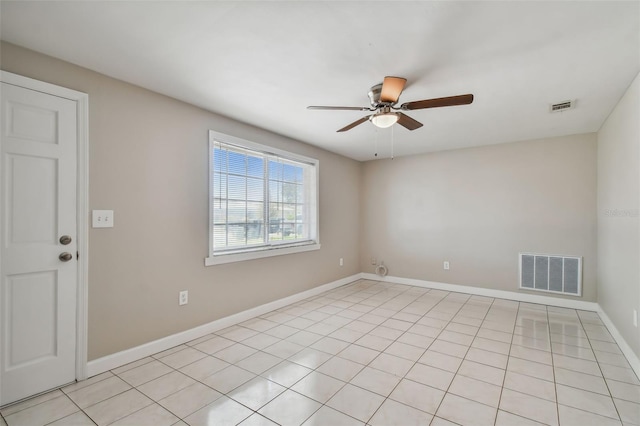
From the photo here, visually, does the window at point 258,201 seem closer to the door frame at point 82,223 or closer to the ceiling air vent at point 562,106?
the door frame at point 82,223

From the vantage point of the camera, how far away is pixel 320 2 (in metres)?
1.54

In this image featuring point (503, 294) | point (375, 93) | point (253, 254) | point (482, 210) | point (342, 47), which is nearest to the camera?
point (342, 47)

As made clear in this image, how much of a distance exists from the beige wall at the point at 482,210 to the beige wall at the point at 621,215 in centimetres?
30

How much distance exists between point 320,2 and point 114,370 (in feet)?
9.62

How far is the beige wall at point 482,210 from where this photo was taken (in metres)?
3.86

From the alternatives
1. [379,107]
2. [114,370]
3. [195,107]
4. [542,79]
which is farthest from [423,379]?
[195,107]

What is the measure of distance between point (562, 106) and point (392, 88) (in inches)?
77.9

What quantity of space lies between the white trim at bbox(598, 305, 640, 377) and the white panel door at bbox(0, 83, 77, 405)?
4228 millimetres

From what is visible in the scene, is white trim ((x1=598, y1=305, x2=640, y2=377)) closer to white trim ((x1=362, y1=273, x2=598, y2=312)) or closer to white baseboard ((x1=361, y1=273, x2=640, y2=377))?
white baseboard ((x1=361, y1=273, x2=640, y2=377))

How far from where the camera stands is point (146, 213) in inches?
101

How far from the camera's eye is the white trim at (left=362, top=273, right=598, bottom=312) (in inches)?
150

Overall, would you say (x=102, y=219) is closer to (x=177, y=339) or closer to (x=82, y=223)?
(x=82, y=223)

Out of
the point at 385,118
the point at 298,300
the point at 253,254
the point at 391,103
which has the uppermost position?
the point at 391,103

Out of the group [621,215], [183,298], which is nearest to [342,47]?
[183,298]
